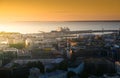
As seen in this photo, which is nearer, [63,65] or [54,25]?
[63,65]

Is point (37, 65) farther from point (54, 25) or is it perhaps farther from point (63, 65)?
point (54, 25)

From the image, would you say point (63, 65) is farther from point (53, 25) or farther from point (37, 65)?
point (53, 25)

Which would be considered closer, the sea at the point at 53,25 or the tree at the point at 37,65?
the tree at the point at 37,65

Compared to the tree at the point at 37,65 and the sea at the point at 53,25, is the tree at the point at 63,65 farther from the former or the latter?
the sea at the point at 53,25

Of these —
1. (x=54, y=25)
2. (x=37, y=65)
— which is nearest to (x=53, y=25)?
(x=54, y=25)

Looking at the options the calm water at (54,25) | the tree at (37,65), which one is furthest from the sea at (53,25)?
the tree at (37,65)

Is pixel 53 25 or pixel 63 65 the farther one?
pixel 53 25

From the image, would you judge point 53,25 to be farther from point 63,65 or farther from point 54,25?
point 63,65

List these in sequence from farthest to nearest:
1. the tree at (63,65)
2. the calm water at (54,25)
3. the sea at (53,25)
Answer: the calm water at (54,25), the sea at (53,25), the tree at (63,65)

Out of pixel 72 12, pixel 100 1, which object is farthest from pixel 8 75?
pixel 100 1

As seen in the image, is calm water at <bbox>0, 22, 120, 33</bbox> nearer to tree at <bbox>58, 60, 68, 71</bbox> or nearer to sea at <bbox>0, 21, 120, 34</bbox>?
sea at <bbox>0, 21, 120, 34</bbox>

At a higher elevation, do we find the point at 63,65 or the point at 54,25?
the point at 54,25

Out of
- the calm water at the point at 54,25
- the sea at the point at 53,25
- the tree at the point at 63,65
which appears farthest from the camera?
the calm water at the point at 54,25
